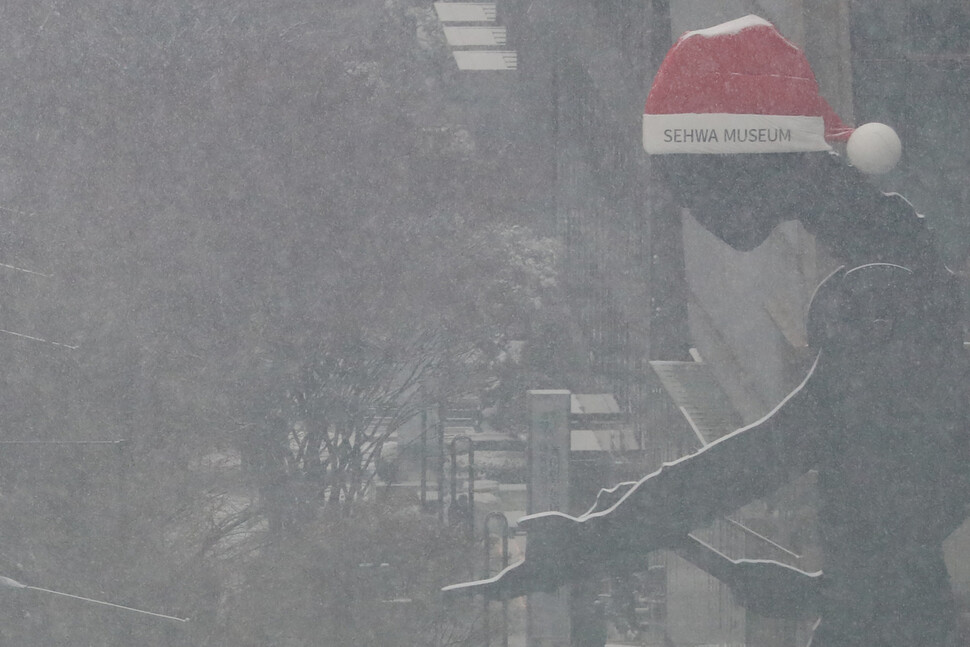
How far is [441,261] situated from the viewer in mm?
4152

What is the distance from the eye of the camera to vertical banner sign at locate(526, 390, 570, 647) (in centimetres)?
388

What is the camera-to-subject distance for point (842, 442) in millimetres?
1896

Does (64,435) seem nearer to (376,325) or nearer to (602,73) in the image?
(376,325)

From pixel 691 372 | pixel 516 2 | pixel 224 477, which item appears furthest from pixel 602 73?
pixel 224 477

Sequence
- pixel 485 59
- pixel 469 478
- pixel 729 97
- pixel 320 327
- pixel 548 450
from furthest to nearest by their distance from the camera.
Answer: pixel 485 59 < pixel 320 327 < pixel 469 478 < pixel 548 450 < pixel 729 97

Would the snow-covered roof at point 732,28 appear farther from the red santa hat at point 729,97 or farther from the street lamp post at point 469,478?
the street lamp post at point 469,478

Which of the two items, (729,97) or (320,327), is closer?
(729,97)

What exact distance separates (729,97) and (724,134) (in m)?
0.07

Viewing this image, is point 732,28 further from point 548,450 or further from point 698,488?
point 548,450

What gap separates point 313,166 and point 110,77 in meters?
1.03

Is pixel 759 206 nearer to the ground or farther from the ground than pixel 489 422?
farther from the ground

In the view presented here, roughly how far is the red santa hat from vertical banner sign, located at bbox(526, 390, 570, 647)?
6.89 ft

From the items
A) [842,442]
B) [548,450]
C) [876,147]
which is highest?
[876,147]

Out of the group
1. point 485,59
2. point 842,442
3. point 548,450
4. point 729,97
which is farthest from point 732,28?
point 485,59
